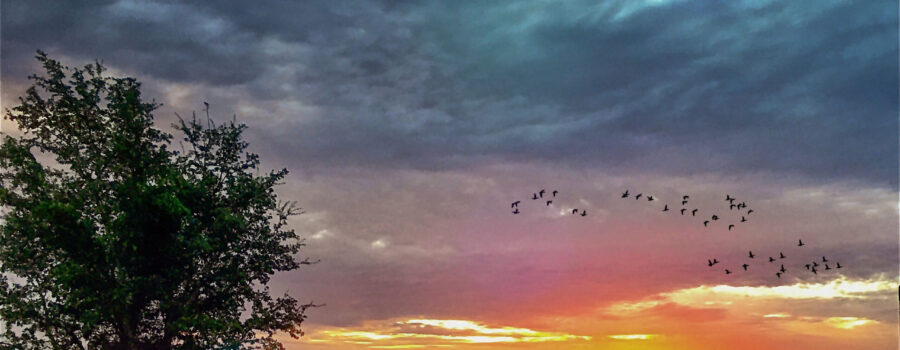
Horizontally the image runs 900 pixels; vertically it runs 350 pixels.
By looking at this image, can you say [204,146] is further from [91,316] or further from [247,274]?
[91,316]

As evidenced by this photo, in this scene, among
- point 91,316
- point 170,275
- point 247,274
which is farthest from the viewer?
point 247,274

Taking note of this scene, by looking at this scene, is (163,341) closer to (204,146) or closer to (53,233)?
(53,233)

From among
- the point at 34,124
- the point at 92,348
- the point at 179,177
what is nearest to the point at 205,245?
the point at 179,177

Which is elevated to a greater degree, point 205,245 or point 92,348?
point 205,245

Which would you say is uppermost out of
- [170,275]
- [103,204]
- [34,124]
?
[34,124]

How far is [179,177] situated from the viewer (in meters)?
33.7

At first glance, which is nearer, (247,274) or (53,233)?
(53,233)

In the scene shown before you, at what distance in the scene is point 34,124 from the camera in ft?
118

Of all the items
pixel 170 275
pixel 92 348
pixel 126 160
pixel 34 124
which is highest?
pixel 34 124

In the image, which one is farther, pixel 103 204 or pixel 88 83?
pixel 88 83

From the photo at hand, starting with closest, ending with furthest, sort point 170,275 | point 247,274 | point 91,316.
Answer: point 91,316
point 170,275
point 247,274

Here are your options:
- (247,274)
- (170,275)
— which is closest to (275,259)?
(247,274)

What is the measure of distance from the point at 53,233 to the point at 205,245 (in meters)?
7.47

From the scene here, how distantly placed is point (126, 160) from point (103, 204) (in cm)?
247
